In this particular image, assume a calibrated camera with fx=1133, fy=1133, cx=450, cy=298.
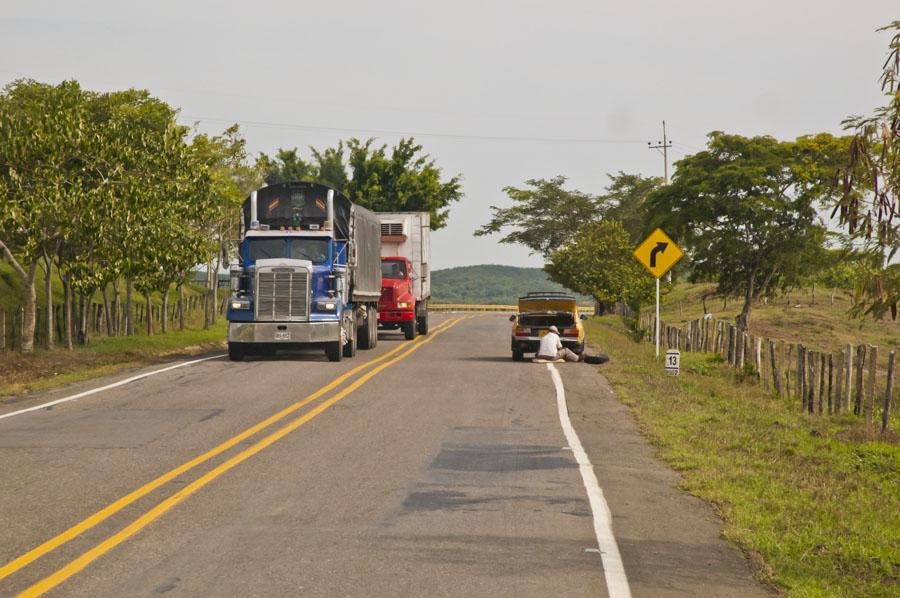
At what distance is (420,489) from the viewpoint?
36.0 ft

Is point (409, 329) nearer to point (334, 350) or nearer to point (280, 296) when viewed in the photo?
point (334, 350)

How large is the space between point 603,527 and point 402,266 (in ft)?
94.8

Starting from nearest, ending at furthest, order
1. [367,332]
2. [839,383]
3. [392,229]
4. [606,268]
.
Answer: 1. [839,383]
2. [367,332]
3. [392,229]
4. [606,268]

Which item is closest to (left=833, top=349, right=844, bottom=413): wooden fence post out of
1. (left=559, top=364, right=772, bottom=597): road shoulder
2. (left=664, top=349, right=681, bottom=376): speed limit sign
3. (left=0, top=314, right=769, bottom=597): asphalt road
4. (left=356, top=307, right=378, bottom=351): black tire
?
(left=664, top=349, right=681, bottom=376): speed limit sign

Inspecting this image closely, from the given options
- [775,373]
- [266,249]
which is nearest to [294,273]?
[266,249]

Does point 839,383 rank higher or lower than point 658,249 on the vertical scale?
lower

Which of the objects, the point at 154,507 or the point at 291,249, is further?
the point at 291,249

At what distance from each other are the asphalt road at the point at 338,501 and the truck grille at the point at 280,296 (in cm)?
737

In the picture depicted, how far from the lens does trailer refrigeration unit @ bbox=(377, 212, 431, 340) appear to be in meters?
37.4

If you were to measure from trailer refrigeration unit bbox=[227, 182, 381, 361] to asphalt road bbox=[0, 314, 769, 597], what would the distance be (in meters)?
7.30

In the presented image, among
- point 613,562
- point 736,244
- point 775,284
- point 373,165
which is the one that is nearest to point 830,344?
point 775,284

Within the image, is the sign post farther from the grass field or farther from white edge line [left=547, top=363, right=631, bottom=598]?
the grass field

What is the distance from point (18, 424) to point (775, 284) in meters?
43.1

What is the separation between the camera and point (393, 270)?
38000 millimetres
